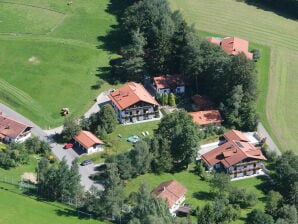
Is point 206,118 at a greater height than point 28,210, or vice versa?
point 28,210

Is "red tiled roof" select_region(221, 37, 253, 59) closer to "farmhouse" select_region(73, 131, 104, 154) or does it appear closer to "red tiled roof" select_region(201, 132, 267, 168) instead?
"red tiled roof" select_region(201, 132, 267, 168)

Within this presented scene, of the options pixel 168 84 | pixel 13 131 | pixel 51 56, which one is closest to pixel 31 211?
pixel 13 131

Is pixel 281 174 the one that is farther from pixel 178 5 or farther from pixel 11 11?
pixel 11 11

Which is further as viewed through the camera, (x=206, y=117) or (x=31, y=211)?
(x=206, y=117)

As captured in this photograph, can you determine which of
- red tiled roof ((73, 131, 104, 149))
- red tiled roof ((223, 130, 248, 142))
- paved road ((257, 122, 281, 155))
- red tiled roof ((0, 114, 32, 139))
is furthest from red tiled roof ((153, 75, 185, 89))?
red tiled roof ((0, 114, 32, 139))

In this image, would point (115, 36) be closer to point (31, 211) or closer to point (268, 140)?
point (268, 140)

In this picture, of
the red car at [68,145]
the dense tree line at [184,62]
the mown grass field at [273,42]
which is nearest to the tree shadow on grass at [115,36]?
the dense tree line at [184,62]

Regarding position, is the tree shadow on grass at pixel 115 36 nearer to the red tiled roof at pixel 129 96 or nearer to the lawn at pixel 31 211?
the red tiled roof at pixel 129 96
